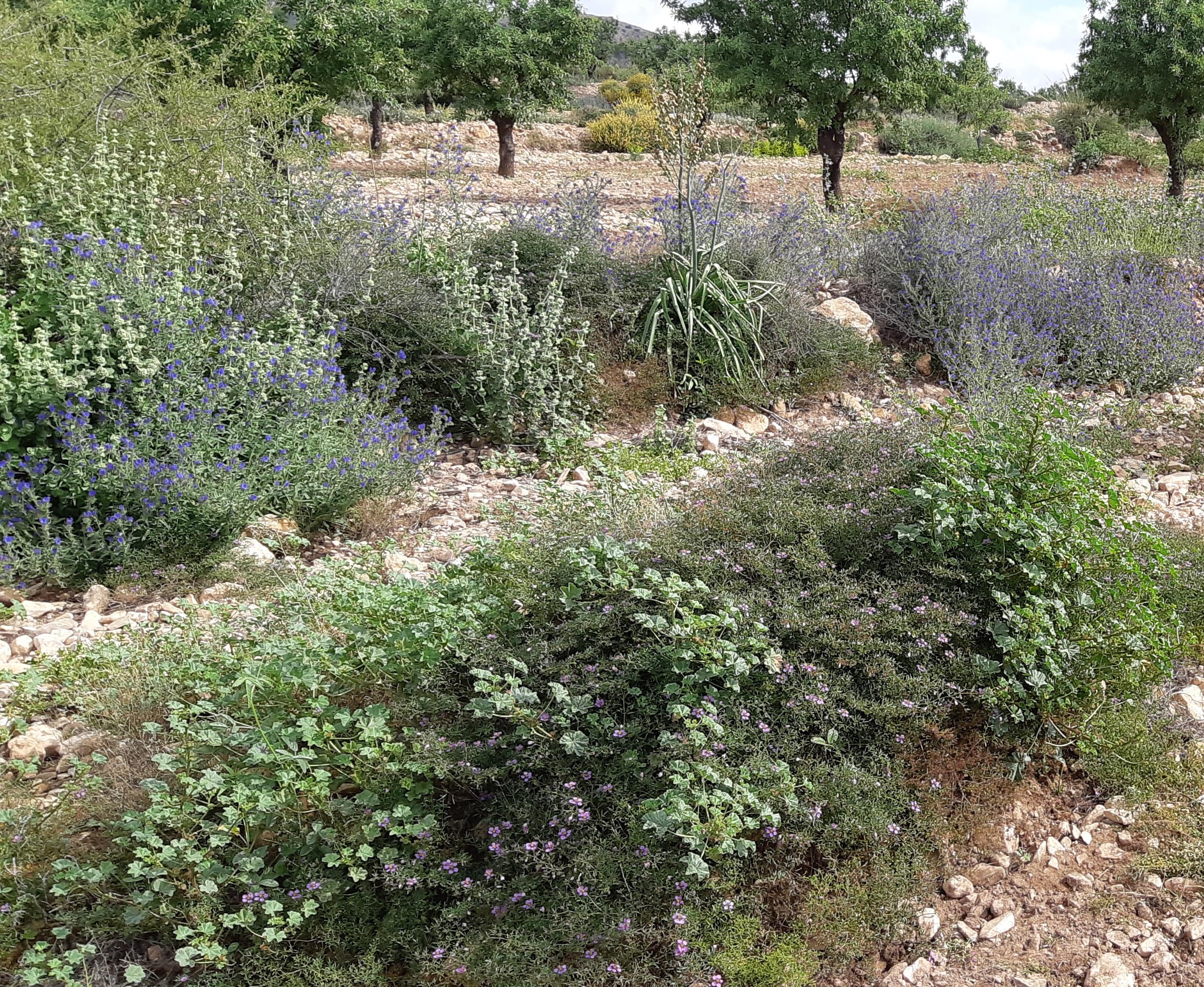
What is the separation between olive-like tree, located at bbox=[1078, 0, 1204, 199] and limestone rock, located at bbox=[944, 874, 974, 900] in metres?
13.6

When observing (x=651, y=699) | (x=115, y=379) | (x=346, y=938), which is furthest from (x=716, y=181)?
(x=346, y=938)

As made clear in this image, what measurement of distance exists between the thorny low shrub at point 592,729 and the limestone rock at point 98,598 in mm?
658

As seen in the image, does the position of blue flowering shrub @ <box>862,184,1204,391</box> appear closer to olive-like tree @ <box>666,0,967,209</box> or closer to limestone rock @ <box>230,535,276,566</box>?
olive-like tree @ <box>666,0,967,209</box>

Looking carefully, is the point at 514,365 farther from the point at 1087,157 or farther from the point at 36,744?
the point at 1087,157

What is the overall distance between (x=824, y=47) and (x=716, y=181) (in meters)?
3.30

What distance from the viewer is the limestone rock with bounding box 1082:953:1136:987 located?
2260mm

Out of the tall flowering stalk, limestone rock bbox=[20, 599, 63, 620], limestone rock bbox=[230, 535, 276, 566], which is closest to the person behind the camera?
limestone rock bbox=[20, 599, 63, 620]

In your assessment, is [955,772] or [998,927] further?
[955,772]

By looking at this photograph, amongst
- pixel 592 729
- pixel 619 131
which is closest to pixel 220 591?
pixel 592 729

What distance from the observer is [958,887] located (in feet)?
8.41

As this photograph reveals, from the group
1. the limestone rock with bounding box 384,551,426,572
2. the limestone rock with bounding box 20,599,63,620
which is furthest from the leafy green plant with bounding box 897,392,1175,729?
the limestone rock with bounding box 20,599,63,620

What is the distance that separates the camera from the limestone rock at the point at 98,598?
3.82m

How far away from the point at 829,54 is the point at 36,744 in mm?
11559

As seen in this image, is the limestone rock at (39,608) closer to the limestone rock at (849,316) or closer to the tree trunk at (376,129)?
the limestone rock at (849,316)
